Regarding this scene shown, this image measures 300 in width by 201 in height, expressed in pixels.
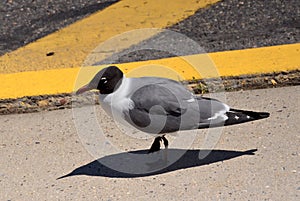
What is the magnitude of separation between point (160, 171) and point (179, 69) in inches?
52.3

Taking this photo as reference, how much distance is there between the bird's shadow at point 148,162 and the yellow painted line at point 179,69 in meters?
0.95

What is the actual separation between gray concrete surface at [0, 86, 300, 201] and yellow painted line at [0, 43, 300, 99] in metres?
0.27

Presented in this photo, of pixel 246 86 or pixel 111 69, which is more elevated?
pixel 111 69

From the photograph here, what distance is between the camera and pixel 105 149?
4.33 metres

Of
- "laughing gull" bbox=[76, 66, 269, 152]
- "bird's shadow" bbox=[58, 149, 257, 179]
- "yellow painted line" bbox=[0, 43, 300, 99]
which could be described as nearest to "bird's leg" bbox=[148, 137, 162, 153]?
"bird's shadow" bbox=[58, 149, 257, 179]

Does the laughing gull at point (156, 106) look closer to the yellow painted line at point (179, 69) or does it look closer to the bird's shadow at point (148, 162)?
the bird's shadow at point (148, 162)

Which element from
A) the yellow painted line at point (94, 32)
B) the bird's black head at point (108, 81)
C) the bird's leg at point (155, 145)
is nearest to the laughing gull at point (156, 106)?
the bird's black head at point (108, 81)

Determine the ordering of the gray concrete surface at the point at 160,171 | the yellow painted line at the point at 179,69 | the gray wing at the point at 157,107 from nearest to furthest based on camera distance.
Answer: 1. the gray concrete surface at the point at 160,171
2. the gray wing at the point at 157,107
3. the yellow painted line at the point at 179,69

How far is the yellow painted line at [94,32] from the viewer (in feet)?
18.6

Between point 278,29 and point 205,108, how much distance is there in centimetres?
210

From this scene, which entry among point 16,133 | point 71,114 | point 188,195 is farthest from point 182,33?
point 188,195

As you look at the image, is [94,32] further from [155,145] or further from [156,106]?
[156,106]

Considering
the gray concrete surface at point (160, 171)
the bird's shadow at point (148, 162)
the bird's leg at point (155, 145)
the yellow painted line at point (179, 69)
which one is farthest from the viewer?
the yellow painted line at point (179, 69)

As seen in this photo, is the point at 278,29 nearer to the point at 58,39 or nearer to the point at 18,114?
the point at 58,39
